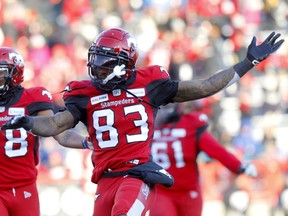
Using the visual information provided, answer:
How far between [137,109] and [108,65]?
0.39m

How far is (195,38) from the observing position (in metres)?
14.9

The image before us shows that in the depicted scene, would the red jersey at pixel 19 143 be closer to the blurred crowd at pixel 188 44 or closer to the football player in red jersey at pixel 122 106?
the football player in red jersey at pixel 122 106

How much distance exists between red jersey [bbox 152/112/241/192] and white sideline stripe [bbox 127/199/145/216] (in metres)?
2.28

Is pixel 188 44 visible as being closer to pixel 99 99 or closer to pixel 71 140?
pixel 71 140

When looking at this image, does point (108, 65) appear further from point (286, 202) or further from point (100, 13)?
point (100, 13)

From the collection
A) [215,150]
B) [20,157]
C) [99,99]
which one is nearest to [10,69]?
[20,157]

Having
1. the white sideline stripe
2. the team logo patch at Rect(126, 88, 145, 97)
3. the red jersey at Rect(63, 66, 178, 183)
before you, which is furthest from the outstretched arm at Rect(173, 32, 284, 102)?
the white sideline stripe

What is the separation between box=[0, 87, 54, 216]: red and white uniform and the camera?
6.89m

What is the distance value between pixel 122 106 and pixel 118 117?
0.31 feet

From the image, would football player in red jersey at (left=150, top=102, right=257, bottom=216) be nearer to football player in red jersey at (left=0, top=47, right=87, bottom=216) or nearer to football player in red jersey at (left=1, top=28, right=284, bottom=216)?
football player in red jersey at (left=0, top=47, right=87, bottom=216)

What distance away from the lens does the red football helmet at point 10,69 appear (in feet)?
22.9

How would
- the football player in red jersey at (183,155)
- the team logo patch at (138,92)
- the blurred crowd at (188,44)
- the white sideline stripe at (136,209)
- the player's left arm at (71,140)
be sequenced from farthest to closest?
the blurred crowd at (188,44), the football player in red jersey at (183,155), the player's left arm at (71,140), the team logo patch at (138,92), the white sideline stripe at (136,209)

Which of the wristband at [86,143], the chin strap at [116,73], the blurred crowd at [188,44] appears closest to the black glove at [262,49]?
the chin strap at [116,73]

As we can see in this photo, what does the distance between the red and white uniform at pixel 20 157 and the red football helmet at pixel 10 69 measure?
98 millimetres
